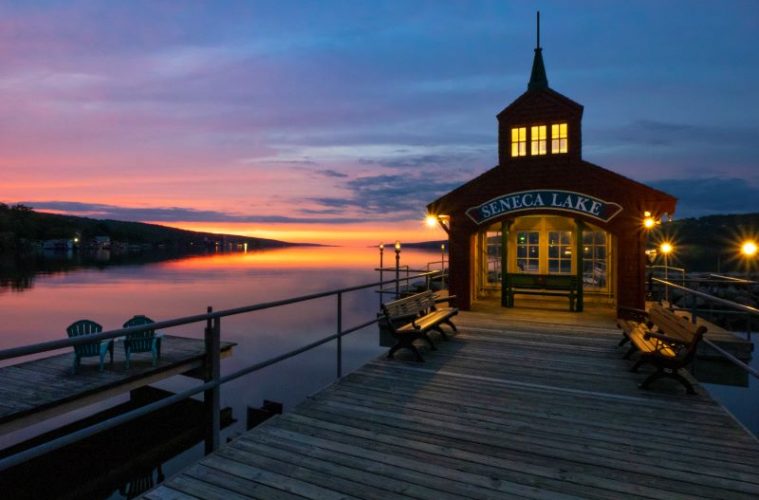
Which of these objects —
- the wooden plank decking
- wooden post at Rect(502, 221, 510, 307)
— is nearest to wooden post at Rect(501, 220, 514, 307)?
wooden post at Rect(502, 221, 510, 307)

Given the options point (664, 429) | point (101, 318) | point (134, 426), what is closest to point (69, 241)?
point (101, 318)

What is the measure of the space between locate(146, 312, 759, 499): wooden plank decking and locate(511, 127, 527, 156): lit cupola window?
7.16 meters

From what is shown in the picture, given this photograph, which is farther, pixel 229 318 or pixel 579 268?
pixel 229 318

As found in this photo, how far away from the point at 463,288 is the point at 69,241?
687 ft

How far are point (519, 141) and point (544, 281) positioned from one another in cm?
403

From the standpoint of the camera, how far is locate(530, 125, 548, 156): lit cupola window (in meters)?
11.8

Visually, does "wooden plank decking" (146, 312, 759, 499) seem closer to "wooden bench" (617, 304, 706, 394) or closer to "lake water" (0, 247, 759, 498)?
"wooden bench" (617, 304, 706, 394)

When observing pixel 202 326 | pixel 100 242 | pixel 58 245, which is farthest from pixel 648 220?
pixel 100 242

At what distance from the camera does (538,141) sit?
11.8m

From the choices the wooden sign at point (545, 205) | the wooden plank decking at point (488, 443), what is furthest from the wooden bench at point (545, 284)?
the wooden plank decking at point (488, 443)

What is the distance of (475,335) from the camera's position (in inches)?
345

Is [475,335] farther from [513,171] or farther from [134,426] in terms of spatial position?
[134,426]

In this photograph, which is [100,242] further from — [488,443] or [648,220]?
[488,443]

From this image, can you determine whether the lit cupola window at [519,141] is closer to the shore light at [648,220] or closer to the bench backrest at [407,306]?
the shore light at [648,220]
